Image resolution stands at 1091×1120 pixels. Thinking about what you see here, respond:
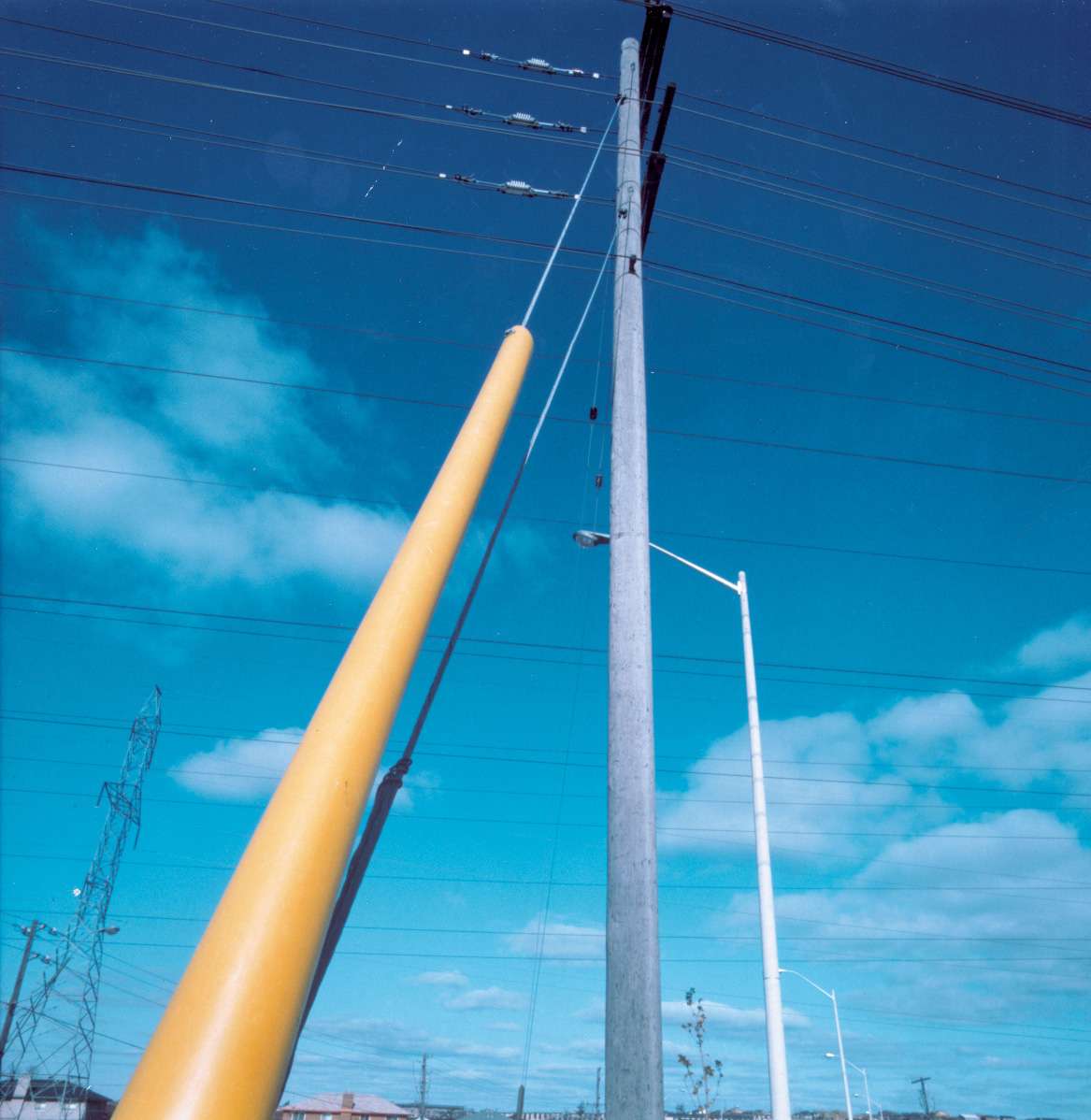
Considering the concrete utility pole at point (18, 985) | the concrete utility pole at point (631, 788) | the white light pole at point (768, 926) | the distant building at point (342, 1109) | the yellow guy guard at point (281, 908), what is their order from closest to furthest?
1. the yellow guy guard at point (281, 908)
2. the concrete utility pole at point (631, 788)
3. the white light pole at point (768, 926)
4. the concrete utility pole at point (18, 985)
5. the distant building at point (342, 1109)

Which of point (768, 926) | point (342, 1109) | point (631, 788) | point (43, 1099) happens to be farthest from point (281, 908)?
point (342, 1109)

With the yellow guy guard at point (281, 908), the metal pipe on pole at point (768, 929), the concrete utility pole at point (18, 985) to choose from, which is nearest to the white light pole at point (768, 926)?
the metal pipe on pole at point (768, 929)

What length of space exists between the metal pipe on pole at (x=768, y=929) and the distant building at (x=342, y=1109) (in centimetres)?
7776

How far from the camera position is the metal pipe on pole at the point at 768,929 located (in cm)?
1100

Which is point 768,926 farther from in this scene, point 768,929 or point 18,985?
point 18,985

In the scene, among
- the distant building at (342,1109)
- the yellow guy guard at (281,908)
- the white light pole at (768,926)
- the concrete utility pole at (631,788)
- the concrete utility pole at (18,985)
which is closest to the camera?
the yellow guy guard at (281,908)

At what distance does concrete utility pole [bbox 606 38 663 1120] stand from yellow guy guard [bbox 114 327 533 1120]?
5.29ft

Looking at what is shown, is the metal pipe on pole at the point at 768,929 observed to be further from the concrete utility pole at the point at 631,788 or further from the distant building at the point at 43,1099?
the distant building at the point at 43,1099

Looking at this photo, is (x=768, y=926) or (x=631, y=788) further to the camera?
(x=768, y=926)

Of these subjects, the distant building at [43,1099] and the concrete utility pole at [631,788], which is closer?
the concrete utility pole at [631,788]

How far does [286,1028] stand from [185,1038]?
0.27 m

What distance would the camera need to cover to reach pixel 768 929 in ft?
38.8

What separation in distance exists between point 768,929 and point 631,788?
905 cm

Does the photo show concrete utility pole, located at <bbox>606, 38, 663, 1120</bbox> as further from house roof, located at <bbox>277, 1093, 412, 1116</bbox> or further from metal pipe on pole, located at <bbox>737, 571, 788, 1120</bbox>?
house roof, located at <bbox>277, 1093, 412, 1116</bbox>
